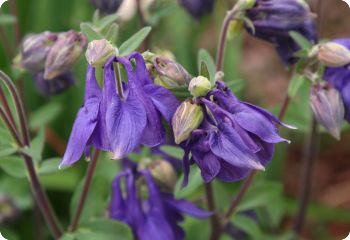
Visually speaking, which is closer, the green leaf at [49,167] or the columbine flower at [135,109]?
the columbine flower at [135,109]

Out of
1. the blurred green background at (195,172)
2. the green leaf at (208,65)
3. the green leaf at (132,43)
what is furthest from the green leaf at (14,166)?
the green leaf at (208,65)

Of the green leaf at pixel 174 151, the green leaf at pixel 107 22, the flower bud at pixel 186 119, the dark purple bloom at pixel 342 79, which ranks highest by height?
the green leaf at pixel 107 22

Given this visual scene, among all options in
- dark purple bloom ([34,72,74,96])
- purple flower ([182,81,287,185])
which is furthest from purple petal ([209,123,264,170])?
dark purple bloom ([34,72,74,96])

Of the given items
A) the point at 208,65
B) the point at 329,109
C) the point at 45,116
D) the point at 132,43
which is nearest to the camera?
the point at 132,43

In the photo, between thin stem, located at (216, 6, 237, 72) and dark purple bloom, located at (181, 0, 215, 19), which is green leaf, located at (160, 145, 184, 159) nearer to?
thin stem, located at (216, 6, 237, 72)

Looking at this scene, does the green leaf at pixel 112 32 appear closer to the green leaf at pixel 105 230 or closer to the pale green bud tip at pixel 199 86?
the pale green bud tip at pixel 199 86

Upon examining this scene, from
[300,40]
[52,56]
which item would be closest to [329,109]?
[300,40]

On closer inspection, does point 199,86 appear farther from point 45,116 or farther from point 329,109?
point 45,116
